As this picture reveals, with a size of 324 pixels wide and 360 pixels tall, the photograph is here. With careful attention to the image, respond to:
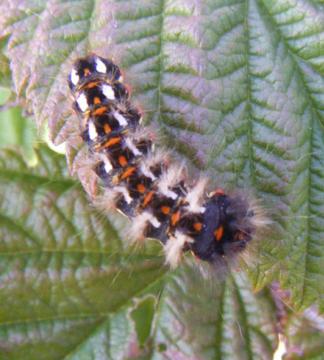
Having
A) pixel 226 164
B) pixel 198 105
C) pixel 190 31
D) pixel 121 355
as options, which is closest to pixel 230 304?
pixel 121 355

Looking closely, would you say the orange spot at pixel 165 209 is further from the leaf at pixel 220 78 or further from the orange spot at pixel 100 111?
the orange spot at pixel 100 111

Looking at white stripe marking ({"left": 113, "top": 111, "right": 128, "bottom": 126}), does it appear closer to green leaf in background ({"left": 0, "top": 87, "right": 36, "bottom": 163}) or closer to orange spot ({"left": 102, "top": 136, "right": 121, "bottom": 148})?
orange spot ({"left": 102, "top": 136, "right": 121, "bottom": 148})

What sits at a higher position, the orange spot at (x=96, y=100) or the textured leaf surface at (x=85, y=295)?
the orange spot at (x=96, y=100)

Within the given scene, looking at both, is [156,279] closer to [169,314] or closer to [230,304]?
[169,314]

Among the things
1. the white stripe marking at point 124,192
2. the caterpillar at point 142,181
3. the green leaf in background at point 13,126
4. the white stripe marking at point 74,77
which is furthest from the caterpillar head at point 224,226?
the green leaf in background at point 13,126

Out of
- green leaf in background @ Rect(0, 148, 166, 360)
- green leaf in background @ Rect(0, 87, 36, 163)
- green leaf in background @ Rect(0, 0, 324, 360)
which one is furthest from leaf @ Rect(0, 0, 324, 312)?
green leaf in background @ Rect(0, 87, 36, 163)
